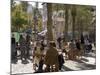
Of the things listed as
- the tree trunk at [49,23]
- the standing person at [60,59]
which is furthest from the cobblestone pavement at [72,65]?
the tree trunk at [49,23]

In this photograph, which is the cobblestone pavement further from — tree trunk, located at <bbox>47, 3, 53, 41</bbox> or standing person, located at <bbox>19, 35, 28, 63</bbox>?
tree trunk, located at <bbox>47, 3, 53, 41</bbox>

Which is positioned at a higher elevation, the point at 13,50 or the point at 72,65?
the point at 13,50

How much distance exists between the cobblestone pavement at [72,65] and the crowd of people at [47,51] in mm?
55

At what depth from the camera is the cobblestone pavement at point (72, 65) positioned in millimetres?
2464

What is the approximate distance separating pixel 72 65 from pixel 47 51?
431mm

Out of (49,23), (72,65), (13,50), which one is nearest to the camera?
(13,50)

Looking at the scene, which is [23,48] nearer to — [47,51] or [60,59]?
[47,51]

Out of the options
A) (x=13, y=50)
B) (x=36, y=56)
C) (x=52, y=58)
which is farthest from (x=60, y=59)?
(x=13, y=50)

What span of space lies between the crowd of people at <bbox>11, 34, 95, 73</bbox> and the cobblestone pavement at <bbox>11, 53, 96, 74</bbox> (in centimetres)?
5

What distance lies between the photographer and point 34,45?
2547 mm

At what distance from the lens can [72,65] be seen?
8.93 feet

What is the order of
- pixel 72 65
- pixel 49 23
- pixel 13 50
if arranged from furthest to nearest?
pixel 72 65, pixel 49 23, pixel 13 50

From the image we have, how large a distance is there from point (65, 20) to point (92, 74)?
3.01 feet

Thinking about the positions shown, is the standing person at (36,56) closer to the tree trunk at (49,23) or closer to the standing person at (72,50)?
the tree trunk at (49,23)
